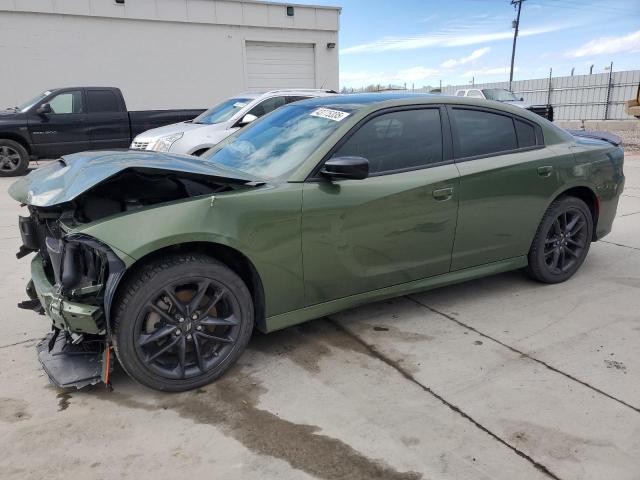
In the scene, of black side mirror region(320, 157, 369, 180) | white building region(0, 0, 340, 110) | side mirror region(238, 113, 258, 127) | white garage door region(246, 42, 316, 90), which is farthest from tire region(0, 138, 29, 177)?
black side mirror region(320, 157, 369, 180)

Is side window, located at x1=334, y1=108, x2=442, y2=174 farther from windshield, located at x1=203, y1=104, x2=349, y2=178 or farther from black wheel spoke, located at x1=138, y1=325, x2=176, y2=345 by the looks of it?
black wheel spoke, located at x1=138, y1=325, x2=176, y2=345

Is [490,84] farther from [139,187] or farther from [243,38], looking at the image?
[139,187]

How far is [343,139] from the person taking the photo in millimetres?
3219

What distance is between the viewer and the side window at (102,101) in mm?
11227

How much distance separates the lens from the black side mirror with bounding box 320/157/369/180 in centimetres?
294

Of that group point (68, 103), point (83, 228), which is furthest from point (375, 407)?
point (68, 103)

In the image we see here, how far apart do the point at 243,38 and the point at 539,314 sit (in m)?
15.7

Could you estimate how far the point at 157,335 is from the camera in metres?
2.73

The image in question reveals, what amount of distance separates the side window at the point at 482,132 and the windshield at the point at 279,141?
0.95 meters

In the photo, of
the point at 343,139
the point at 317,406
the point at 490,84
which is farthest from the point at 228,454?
the point at 490,84

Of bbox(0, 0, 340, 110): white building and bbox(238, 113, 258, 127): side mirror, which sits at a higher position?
bbox(0, 0, 340, 110): white building

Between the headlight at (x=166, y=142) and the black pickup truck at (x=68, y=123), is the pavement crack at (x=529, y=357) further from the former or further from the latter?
the black pickup truck at (x=68, y=123)

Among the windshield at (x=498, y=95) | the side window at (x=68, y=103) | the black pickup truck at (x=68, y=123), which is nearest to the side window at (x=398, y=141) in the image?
the black pickup truck at (x=68, y=123)

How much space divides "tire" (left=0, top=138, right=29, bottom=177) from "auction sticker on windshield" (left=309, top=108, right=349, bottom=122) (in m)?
9.54
